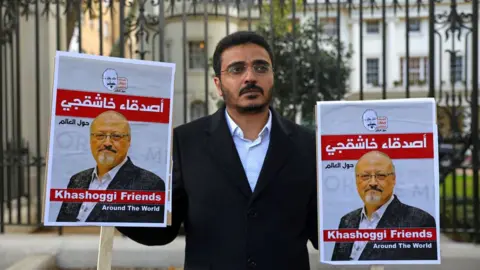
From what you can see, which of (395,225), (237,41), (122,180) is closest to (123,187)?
(122,180)

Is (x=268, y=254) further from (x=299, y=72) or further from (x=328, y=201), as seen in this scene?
(x=299, y=72)

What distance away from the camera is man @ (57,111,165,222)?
228 cm

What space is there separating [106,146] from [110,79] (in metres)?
0.33

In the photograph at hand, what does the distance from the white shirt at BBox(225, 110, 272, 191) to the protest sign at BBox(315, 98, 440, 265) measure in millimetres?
265

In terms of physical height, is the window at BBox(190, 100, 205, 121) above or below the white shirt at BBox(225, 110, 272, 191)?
above

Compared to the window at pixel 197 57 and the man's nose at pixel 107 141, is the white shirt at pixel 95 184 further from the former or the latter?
the window at pixel 197 57

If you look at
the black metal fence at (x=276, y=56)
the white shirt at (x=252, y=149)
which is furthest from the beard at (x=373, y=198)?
the black metal fence at (x=276, y=56)

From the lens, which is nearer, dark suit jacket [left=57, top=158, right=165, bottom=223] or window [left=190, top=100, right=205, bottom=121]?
dark suit jacket [left=57, top=158, right=165, bottom=223]

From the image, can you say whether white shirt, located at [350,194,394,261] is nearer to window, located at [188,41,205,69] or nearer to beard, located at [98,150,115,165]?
beard, located at [98,150,115,165]

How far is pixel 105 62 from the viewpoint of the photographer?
7.68 feet

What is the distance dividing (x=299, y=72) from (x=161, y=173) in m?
4.79

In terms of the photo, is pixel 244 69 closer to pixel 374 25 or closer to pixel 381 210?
pixel 381 210

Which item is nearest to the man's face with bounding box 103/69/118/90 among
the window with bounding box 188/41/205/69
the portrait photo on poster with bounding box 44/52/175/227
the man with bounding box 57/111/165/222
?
the portrait photo on poster with bounding box 44/52/175/227

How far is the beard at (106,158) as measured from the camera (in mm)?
2301
